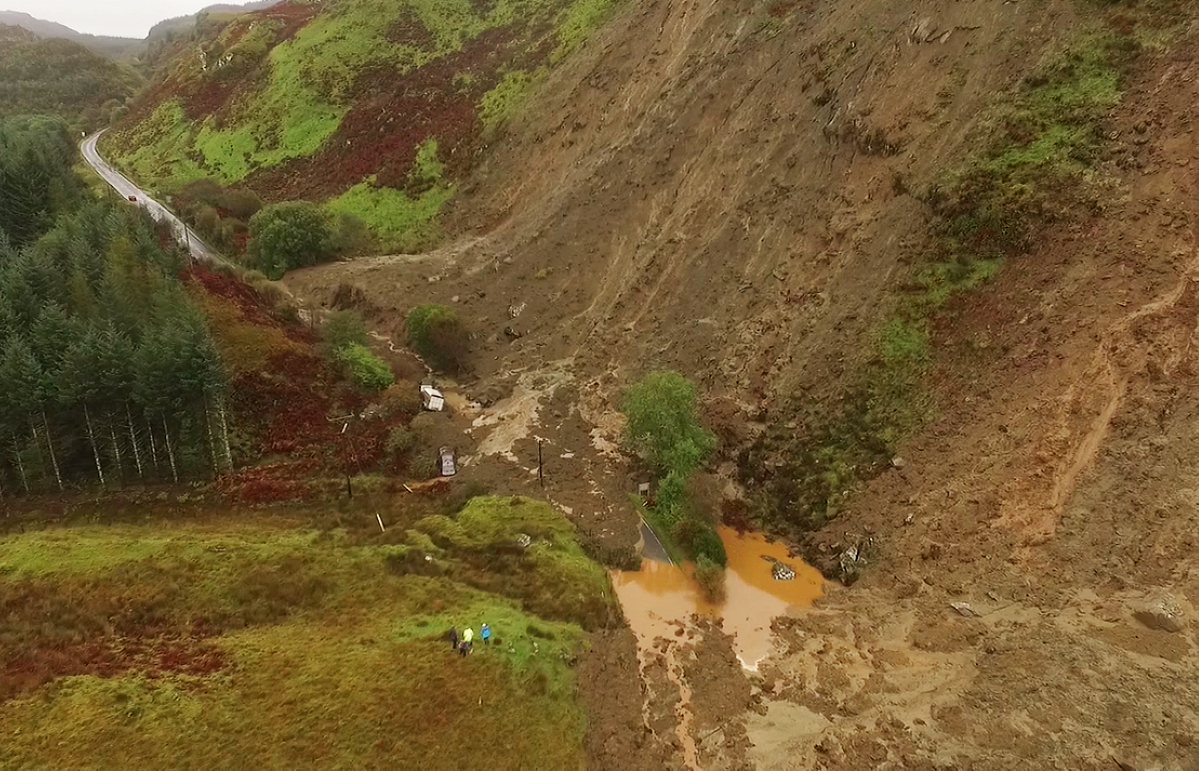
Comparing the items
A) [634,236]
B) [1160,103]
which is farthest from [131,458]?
[1160,103]

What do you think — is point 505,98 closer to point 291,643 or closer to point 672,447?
point 672,447

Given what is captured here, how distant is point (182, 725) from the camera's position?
71.7 ft

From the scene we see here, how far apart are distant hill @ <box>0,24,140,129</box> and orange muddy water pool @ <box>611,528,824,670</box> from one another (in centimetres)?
13750

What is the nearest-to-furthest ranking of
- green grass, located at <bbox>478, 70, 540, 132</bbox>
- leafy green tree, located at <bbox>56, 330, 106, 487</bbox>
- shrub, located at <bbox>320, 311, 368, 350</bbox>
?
leafy green tree, located at <bbox>56, 330, 106, 487</bbox> → shrub, located at <bbox>320, 311, 368, 350</bbox> → green grass, located at <bbox>478, 70, 540, 132</bbox>

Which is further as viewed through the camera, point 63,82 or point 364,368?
point 63,82

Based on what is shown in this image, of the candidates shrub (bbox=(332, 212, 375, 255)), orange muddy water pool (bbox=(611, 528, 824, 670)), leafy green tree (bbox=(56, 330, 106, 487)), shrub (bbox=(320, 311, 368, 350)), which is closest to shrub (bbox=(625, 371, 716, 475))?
orange muddy water pool (bbox=(611, 528, 824, 670))

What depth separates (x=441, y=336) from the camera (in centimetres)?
4878

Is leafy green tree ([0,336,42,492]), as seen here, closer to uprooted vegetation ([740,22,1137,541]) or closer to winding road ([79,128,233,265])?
winding road ([79,128,233,265])

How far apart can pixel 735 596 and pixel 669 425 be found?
8.66 meters

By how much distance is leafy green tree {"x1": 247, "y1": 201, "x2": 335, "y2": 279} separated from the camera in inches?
2488

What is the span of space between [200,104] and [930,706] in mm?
116704

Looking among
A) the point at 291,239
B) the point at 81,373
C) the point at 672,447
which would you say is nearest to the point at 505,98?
the point at 291,239

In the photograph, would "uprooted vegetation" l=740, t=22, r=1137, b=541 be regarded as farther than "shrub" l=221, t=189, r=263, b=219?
No

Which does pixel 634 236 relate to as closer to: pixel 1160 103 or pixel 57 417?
pixel 1160 103
